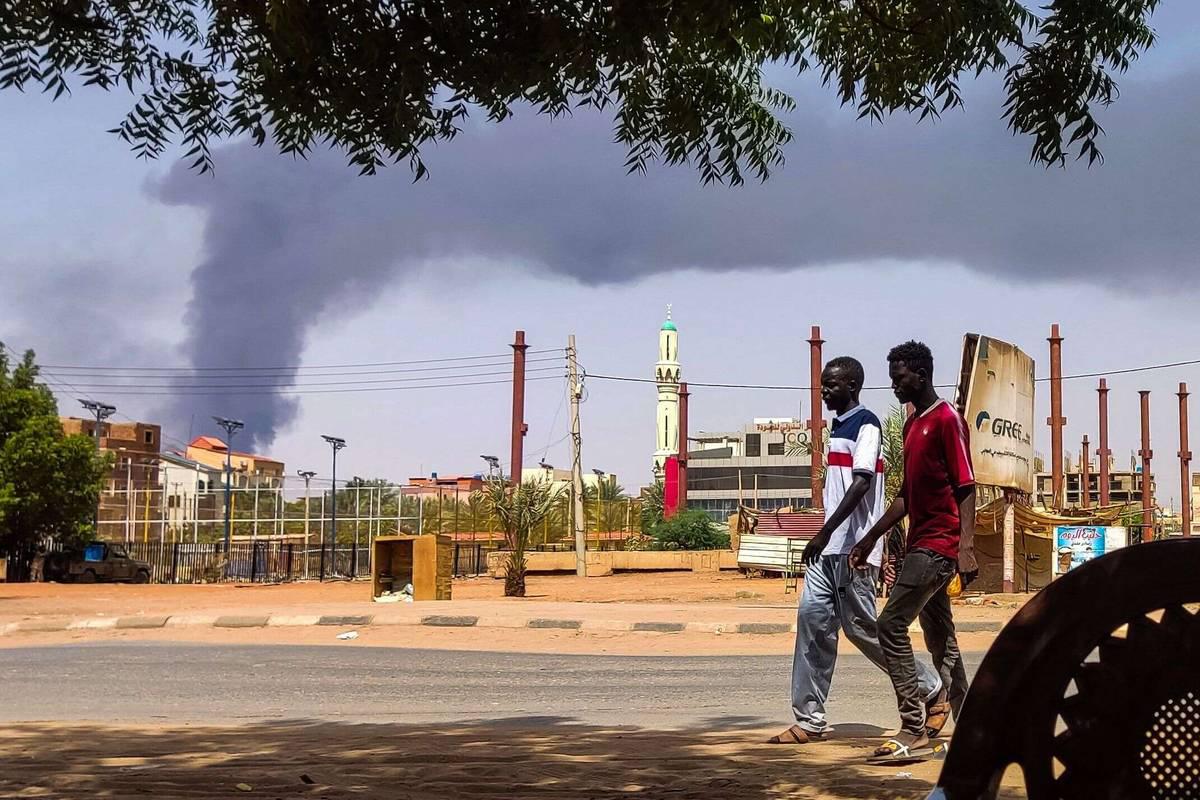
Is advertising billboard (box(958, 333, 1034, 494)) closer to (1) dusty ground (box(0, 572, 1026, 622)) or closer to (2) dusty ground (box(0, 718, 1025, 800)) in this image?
(1) dusty ground (box(0, 572, 1026, 622))

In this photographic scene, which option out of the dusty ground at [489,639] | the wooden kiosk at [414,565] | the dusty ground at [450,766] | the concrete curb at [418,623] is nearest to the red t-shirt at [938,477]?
the dusty ground at [450,766]

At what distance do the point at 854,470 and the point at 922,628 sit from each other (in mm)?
844

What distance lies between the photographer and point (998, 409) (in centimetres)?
2723

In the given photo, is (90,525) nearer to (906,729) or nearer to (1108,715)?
(906,729)

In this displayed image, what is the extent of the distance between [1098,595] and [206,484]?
105 meters

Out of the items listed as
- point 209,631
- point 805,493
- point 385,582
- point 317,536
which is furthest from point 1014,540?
point 805,493

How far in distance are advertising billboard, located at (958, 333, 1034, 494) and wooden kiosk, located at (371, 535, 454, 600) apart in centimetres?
1049

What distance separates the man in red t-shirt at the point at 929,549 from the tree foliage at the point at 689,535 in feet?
165

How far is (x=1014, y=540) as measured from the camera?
27562 mm

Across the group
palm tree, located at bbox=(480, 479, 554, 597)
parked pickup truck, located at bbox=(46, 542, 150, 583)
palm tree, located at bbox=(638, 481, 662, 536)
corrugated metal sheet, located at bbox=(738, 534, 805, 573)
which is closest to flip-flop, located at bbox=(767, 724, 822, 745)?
palm tree, located at bbox=(480, 479, 554, 597)

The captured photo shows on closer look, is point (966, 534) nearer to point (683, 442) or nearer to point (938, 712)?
point (938, 712)

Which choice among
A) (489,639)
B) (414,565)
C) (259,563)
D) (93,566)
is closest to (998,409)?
(414,565)

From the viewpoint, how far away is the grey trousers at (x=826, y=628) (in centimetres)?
652

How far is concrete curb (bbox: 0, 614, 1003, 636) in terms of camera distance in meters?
16.5
